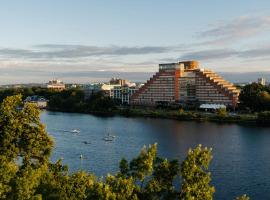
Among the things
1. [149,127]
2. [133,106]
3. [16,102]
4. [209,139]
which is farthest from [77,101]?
[16,102]

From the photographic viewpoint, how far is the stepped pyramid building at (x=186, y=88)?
214 feet

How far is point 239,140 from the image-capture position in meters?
37.0

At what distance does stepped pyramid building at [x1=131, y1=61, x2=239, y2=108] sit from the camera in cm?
6519

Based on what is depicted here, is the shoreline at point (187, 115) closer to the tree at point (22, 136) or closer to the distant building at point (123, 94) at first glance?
the distant building at point (123, 94)

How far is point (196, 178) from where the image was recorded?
31.6 ft

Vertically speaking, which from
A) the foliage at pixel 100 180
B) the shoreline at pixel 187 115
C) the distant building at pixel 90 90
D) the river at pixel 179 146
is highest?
the distant building at pixel 90 90

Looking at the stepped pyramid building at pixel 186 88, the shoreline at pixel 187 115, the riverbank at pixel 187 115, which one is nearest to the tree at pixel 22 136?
the shoreline at pixel 187 115

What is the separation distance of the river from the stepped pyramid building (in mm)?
13884

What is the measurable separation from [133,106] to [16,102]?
62459 millimetres

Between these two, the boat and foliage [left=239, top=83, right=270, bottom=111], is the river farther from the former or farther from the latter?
foliage [left=239, top=83, right=270, bottom=111]

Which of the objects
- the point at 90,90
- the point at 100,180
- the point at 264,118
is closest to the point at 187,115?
the point at 264,118

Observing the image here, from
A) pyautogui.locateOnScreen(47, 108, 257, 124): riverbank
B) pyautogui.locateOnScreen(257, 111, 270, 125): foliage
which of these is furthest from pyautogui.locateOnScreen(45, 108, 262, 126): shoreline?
pyautogui.locateOnScreen(257, 111, 270, 125): foliage

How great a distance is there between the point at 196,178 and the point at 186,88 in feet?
200

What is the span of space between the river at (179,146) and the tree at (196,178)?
434 inches
